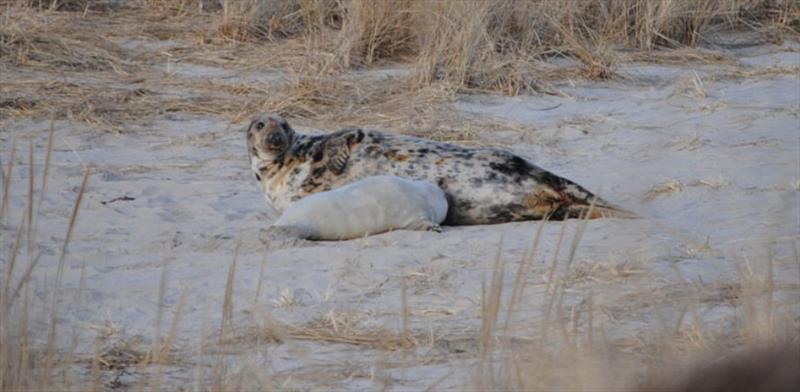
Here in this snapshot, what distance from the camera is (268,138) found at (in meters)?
6.86

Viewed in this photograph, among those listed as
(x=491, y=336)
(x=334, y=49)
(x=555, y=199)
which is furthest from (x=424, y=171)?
(x=334, y=49)

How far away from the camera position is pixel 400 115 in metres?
8.75

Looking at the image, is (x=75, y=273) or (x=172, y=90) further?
(x=172, y=90)

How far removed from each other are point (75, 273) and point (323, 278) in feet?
3.23

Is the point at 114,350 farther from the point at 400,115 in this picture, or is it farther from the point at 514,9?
the point at 514,9

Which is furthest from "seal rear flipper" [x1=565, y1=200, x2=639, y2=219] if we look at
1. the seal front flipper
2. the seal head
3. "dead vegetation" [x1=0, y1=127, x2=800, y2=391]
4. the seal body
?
the seal head

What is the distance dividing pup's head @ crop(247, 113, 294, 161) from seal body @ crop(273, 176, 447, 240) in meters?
0.86

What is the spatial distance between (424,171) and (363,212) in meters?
0.65

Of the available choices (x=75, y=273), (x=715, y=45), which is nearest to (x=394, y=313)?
(x=75, y=273)

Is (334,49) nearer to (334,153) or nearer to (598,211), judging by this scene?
(334,153)

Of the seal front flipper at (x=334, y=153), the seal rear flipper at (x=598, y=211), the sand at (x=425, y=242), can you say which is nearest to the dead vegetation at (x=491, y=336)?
the sand at (x=425, y=242)

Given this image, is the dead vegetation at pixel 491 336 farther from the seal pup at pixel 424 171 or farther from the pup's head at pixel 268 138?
the pup's head at pixel 268 138

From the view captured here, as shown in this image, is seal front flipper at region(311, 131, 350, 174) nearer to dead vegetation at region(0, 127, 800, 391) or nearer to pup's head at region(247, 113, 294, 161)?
pup's head at region(247, 113, 294, 161)

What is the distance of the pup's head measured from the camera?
6867mm
